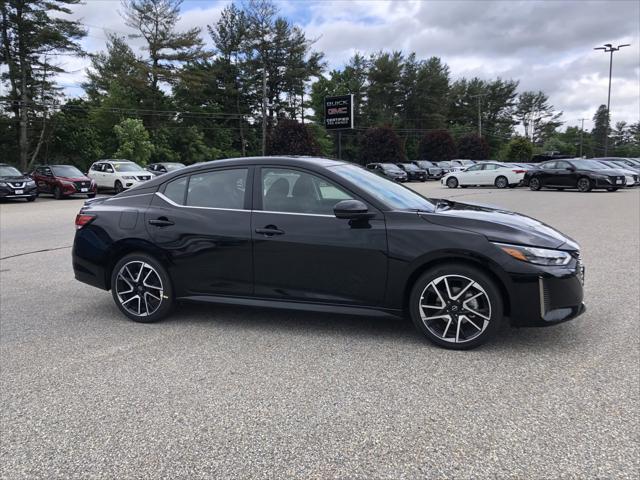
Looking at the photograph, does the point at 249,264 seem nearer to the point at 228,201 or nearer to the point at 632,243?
the point at 228,201

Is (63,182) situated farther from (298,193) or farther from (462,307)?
(462,307)

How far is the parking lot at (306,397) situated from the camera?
8.54 ft

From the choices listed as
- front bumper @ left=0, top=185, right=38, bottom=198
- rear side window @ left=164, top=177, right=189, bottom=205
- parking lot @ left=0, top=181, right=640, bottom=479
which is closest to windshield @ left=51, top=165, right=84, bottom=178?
front bumper @ left=0, top=185, right=38, bottom=198

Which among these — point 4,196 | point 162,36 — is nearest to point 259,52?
point 162,36

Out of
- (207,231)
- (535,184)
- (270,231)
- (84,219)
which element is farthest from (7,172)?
(535,184)

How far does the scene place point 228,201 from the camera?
4680mm

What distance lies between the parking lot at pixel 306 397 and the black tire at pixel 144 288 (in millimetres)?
131

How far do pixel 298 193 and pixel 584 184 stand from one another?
23.3m

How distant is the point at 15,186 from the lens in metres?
21.5

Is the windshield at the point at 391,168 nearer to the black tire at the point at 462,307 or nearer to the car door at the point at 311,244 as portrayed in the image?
the car door at the point at 311,244

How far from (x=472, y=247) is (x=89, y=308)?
3.96 meters

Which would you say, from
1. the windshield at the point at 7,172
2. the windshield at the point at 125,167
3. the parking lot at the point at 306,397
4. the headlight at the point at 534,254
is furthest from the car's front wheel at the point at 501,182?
the headlight at the point at 534,254

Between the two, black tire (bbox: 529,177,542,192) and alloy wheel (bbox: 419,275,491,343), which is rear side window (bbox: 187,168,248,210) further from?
black tire (bbox: 529,177,542,192)

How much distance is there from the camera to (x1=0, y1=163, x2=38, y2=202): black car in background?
69.9ft
